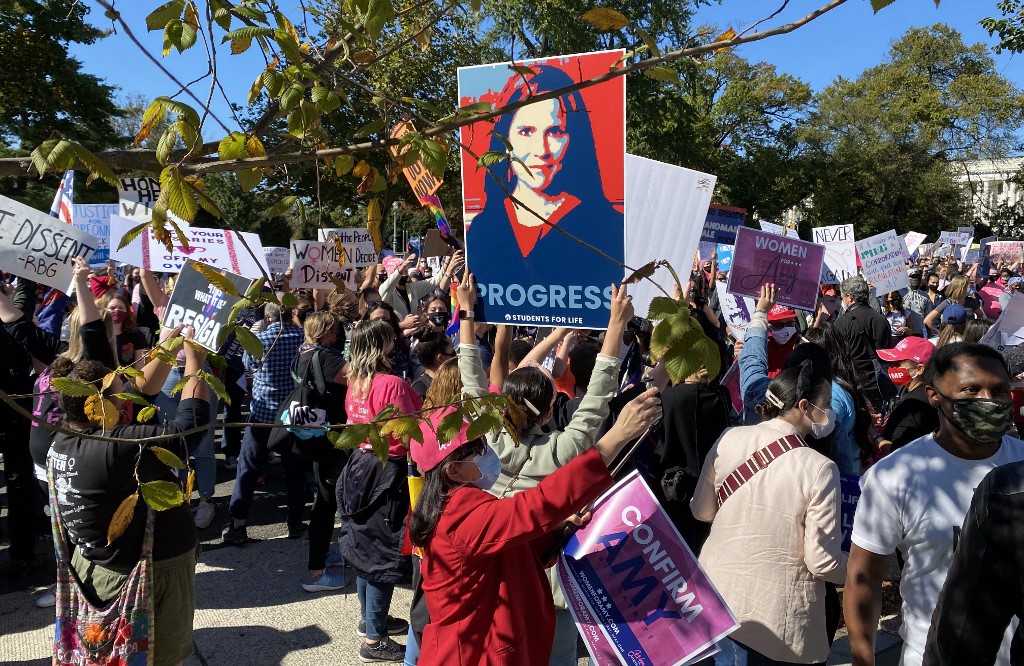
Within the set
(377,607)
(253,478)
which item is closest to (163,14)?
(377,607)

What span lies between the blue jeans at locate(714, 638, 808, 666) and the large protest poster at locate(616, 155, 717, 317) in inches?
73.4

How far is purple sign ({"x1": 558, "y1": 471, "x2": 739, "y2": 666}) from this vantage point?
2.84 meters

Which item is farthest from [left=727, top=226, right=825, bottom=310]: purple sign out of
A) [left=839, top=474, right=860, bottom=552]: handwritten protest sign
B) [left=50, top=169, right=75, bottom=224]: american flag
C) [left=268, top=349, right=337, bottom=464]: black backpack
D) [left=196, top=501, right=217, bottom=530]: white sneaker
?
[left=50, top=169, right=75, bottom=224]: american flag

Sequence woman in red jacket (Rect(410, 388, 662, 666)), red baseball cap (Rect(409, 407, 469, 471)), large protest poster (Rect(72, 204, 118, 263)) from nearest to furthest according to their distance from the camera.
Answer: woman in red jacket (Rect(410, 388, 662, 666)), red baseball cap (Rect(409, 407, 469, 471)), large protest poster (Rect(72, 204, 118, 263))

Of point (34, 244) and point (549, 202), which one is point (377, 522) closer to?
point (549, 202)

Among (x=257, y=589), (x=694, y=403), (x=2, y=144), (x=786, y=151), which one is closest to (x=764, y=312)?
(x=694, y=403)

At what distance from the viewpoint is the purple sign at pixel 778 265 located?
6266 millimetres

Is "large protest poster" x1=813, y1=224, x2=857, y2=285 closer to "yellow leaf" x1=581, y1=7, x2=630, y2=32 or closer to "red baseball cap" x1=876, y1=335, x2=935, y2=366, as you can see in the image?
"red baseball cap" x1=876, y1=335, x2=935, y2=366

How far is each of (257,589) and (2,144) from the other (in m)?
21.8

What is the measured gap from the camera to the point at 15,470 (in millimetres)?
5656

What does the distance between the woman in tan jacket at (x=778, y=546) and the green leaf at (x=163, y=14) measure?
238 cm

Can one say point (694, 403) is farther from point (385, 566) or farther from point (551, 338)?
point (385, 566)

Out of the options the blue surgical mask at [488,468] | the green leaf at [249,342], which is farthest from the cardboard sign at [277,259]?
the green leaf at [249,342]

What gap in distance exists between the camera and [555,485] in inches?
101
